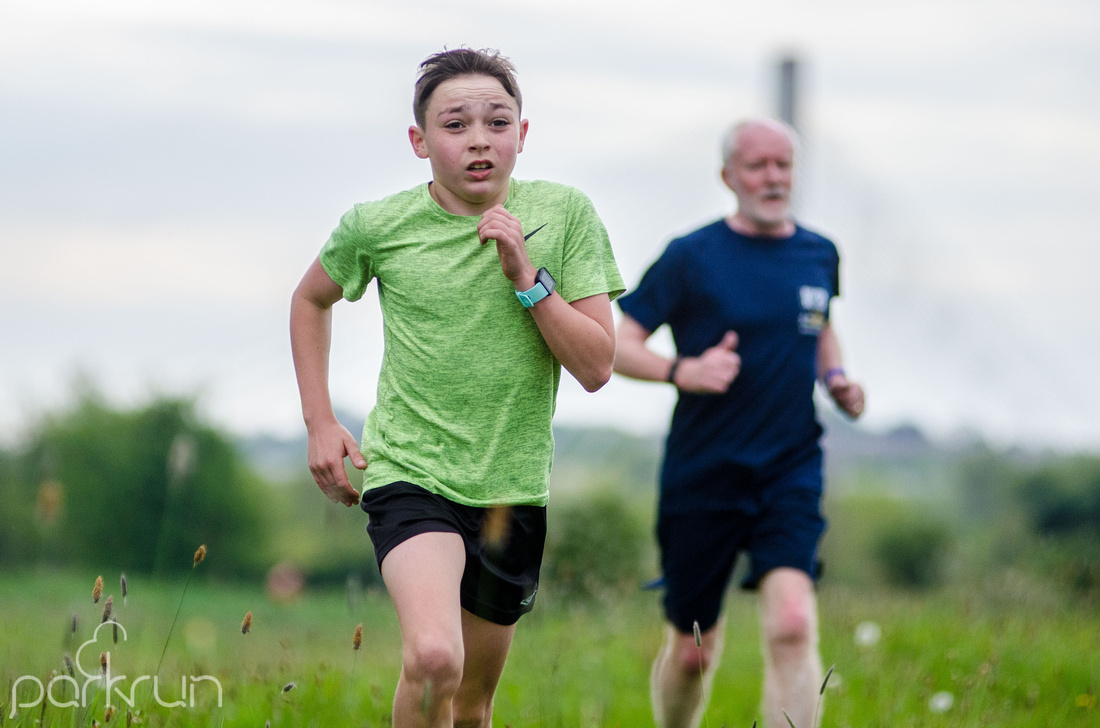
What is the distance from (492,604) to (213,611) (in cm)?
1030

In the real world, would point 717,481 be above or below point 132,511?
above

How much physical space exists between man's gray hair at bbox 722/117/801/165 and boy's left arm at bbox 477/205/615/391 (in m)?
1.57

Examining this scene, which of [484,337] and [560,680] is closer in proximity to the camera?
[484,337]

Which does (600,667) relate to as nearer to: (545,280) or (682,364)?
(682,364)

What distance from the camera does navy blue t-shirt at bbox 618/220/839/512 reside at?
416cm

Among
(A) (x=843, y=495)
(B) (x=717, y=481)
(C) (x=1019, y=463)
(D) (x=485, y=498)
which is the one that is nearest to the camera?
(D) (x=485, y=498)

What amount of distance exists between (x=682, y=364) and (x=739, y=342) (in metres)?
0.23

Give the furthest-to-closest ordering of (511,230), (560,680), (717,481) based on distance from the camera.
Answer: (560,680), (717,481), (511,230)

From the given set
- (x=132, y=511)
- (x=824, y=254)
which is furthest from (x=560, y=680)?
(x=132, y=511)

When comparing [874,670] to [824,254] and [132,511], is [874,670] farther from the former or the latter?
[132,511]

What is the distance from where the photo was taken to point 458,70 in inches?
119

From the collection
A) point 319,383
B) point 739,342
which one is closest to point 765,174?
point 739,342

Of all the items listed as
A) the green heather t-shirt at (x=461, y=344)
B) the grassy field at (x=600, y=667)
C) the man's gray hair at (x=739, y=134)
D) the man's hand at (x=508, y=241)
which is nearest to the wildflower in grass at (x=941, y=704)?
the grassy field at (x=600, y=667)

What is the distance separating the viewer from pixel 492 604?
3.11 metres
